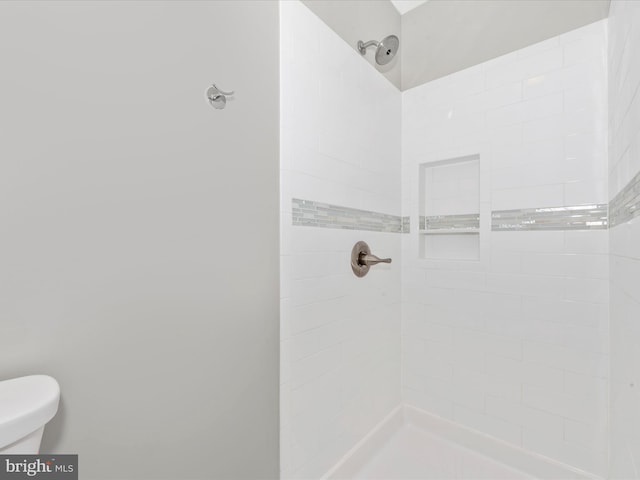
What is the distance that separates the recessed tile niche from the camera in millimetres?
1809

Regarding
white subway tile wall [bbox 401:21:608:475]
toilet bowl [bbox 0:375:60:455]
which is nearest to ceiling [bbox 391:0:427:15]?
white subway tile wall [bbox 401:21:608:475]

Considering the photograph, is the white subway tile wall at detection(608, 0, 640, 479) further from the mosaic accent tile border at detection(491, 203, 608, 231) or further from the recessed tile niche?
the recessed tile niche

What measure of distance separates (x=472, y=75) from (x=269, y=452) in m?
2.11

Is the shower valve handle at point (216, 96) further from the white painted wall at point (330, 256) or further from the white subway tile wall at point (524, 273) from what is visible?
the white subway tile wall at point (524, 273)

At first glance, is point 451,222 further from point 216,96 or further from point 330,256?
point 216,96

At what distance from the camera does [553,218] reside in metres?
1.49

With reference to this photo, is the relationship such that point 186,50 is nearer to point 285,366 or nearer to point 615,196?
point 285,366

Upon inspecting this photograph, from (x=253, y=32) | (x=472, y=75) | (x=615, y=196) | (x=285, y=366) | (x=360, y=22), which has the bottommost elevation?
(x=285, y=366)

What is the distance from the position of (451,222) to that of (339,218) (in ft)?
2.69

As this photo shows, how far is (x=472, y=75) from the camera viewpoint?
1.73 metres

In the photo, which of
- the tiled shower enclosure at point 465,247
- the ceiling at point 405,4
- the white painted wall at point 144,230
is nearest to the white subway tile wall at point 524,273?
the tiled shower enclosure at point 465,247

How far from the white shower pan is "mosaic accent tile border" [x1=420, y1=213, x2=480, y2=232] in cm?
114

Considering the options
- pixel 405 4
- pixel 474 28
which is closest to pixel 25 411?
pixel 474 28

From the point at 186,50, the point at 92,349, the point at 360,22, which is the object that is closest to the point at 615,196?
the point at 360,22
